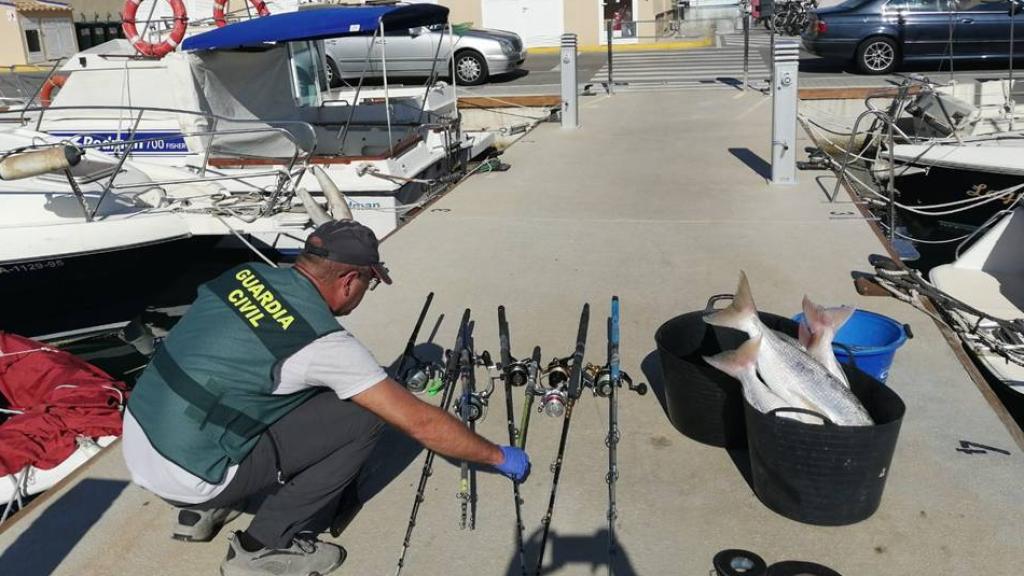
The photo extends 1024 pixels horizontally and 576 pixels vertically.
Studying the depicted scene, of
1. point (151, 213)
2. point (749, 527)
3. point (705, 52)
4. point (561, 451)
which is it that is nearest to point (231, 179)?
point (151, 213)

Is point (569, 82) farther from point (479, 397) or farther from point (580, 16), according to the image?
point (580, 16)

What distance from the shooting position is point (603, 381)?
427 centimetres

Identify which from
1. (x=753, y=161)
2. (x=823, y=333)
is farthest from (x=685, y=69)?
(x=823, y=333)

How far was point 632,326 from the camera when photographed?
17.4ft

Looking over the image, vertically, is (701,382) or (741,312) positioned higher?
(741,312)

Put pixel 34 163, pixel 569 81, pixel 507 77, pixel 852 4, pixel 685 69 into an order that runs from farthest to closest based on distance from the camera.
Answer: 1. pixel 507 77
2. pixel 685 69
3. pixel 852 4
4. pixel 569 81
5. pixel 34 163

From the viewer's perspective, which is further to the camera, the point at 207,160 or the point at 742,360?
the point at 207,160

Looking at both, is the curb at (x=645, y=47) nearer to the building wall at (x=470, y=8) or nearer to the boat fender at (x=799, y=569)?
the building wall at (x=470, y=8)

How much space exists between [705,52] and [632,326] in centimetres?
1767

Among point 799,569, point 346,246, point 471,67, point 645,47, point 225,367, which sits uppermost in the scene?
point 645,47

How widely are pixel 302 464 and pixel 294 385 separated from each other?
1.16ft

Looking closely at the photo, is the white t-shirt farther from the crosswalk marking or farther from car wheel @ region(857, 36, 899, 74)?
car wheel @ region(857, 36, 899, 74)

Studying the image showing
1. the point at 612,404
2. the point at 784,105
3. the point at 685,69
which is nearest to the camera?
the point at 612,404

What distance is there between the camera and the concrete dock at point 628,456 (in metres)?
3.27
